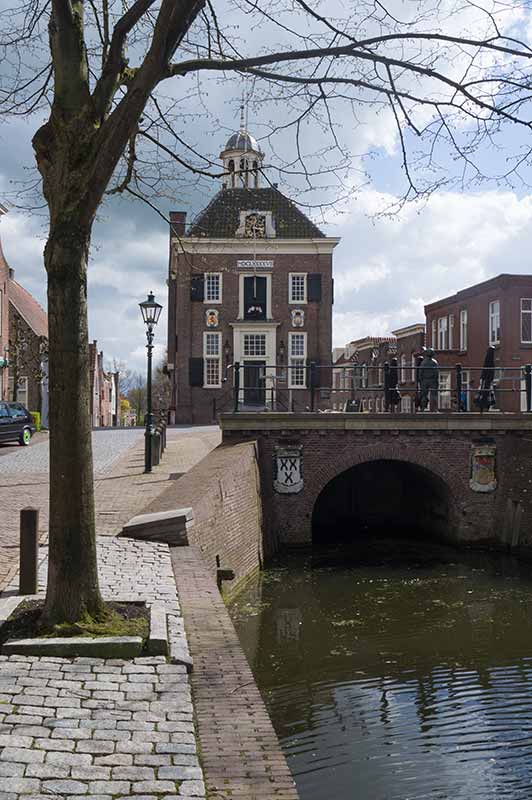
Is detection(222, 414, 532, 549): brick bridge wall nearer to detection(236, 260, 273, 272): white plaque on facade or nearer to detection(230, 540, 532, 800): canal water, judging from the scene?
detection(230, 540, 532, 800): canal water

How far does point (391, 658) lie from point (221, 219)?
35.3m

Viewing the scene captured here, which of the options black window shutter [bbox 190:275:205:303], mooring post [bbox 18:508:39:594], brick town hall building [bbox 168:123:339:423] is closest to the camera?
mooring post [bbox 18:508:39:594]

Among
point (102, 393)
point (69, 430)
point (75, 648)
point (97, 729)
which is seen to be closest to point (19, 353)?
point (69, 430)

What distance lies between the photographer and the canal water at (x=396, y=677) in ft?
19.4

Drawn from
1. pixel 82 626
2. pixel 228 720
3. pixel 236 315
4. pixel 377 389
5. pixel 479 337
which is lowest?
pixel 228 720

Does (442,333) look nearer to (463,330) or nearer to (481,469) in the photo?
(463,330)

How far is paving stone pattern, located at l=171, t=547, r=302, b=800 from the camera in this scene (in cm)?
364

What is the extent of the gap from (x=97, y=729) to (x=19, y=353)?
102 ft

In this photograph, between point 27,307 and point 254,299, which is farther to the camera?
point 27,307

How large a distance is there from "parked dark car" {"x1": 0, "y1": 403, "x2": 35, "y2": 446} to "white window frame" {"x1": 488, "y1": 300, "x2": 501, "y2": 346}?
20.3 m

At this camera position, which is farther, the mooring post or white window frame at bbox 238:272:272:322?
white window frame at bbox 238:272:272:322

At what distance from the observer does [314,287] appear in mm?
40250

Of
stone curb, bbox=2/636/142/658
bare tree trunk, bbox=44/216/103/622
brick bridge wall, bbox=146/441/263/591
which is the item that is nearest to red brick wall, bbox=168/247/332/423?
brick bridge wall, bbox=146/441/263/591

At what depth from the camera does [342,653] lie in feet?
29.2
